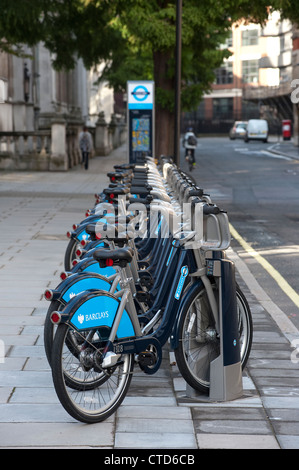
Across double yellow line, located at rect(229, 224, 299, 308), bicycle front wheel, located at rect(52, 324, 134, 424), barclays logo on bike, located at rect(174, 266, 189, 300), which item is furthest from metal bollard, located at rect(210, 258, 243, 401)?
double yellow line, located at rect(229, 224, 299, 308)

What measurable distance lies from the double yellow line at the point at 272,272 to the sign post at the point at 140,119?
901cm

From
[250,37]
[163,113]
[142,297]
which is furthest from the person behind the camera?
[250,37]

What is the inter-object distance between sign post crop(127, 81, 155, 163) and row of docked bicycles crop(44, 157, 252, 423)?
1688 cm

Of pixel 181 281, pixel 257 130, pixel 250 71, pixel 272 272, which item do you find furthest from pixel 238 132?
pixel 181 281

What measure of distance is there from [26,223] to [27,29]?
35.4 feet

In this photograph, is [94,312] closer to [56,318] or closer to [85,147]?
[56,318]

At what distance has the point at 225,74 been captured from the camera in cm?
11100

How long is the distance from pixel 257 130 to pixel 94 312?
67.0 meters

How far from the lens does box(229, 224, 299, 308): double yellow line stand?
9.45 meters

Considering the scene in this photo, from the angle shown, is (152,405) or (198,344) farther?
(198,344)

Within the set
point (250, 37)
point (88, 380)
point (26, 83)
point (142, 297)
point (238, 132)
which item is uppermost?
point (250, 37)

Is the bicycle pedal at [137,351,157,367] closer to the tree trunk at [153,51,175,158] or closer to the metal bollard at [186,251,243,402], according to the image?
the metal bollard at [186,251,243,402]

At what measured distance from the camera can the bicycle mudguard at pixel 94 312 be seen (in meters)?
4.89
